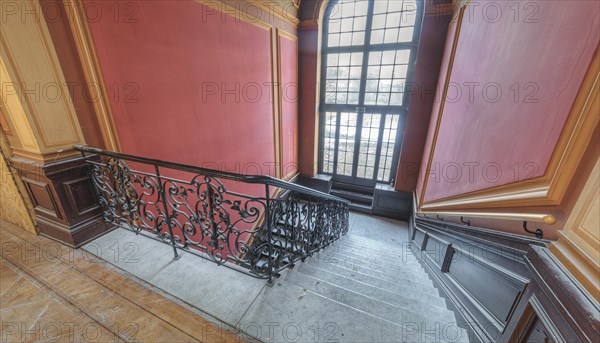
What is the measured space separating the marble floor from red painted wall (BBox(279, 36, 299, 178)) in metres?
3.87

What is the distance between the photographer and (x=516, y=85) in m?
1.44

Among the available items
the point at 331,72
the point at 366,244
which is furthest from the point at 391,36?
the point at 366,244

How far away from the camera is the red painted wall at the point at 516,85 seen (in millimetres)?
991

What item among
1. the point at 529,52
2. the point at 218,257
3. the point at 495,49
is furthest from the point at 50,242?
the point at 495,49

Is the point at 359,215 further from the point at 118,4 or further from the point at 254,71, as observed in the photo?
the point at 118,4

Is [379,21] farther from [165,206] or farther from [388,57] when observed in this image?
[165,206]

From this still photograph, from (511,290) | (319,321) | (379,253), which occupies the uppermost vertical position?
(511,290)

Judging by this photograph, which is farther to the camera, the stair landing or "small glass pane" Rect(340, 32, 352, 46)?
"small glass pane" Rect(340, 32, 352, 46)

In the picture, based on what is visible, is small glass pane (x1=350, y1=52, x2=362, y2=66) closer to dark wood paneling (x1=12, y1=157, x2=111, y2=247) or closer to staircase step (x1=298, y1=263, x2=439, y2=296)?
staircase step (x1=298, y1=263, x2=439, y2=296)

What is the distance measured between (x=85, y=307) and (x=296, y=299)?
4.32 feet

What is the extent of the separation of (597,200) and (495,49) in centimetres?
166

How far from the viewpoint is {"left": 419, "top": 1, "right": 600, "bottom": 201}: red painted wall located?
3.25 feet

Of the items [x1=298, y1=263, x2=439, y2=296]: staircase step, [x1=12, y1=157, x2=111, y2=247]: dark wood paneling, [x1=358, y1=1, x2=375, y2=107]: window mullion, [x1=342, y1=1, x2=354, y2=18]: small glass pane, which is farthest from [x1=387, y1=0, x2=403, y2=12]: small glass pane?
[x1=12, y1=157, x2=111, y2=247]: dark wood paneling

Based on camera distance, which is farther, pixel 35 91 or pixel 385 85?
pixel 385 85
